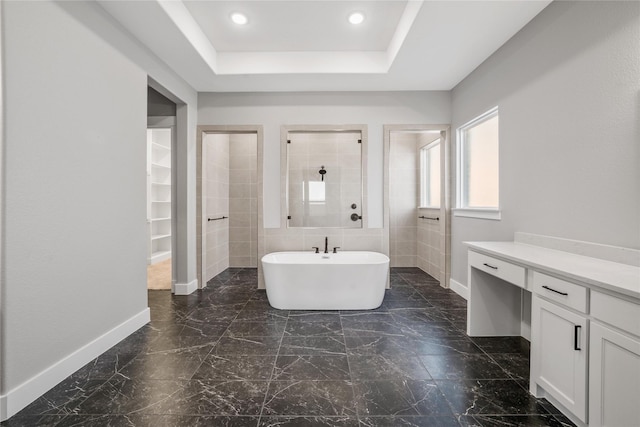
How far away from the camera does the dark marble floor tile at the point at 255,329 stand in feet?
8.13

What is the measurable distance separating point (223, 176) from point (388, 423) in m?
4.12

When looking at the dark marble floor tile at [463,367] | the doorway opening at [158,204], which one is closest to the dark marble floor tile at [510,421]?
the dark marble floor tile at [463,367]

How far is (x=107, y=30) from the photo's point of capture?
7.23 feet

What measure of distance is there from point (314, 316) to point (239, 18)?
9.22 feet

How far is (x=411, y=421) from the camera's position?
4.83 feet

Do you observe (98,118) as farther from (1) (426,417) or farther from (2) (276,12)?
(1) (426,417)

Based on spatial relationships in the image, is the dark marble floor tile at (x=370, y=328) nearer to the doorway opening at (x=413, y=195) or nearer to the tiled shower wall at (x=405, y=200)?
the doorway opening at (x=413, y=195)

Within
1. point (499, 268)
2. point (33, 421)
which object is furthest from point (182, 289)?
point (499, 268)

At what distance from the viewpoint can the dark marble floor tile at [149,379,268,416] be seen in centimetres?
155

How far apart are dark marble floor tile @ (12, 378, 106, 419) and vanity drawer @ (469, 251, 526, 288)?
2.57m

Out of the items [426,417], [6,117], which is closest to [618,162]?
[426,417]

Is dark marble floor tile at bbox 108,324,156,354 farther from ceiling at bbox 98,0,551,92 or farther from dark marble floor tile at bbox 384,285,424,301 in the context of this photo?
ceiling at bbox 98,0,551,92

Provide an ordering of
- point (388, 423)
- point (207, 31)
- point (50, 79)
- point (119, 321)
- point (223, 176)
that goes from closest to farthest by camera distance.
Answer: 1. point (388, 423)
2. point (50, 79)
3. point (119, 321)
4. point (207, 31)
5. point (223, 176)

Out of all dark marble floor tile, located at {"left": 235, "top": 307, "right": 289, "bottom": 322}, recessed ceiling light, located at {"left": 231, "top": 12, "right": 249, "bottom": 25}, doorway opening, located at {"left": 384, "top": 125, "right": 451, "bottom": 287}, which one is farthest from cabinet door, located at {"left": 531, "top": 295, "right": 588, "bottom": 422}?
recessed ceiling light, located at {"left": 231, "top": 12, "right": 249, "bottom": 25}
